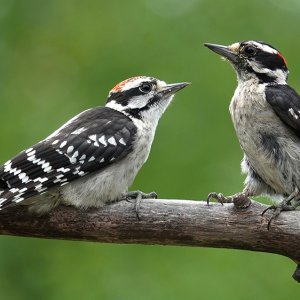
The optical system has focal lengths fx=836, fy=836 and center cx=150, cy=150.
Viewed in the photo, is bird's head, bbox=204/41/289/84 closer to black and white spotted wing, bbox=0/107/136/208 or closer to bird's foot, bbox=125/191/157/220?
black and white spotted wing, bbox=0/107/136/208

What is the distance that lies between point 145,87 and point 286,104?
38.3 inches

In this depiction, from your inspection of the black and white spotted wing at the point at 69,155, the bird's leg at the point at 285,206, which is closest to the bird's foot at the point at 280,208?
the bird's leg at the point at 285,206

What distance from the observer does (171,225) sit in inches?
203

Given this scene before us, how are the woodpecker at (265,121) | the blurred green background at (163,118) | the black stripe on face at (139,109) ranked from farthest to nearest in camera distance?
the blurred green background at (163,118), the black stripe on face at (139,109), the woodpecker at (265,121)

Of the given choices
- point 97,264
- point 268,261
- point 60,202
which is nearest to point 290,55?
point 268,261

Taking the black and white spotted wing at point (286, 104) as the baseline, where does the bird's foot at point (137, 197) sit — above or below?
below

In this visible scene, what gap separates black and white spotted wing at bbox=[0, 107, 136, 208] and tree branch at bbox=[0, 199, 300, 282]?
261mm

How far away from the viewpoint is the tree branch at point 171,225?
5.08 meters

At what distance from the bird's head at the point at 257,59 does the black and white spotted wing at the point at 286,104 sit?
155 mm

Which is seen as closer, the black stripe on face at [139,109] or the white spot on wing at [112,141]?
the white spot on wing at [112,141]

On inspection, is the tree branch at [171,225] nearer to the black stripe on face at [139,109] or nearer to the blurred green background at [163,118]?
the black stripe on face at [139,109]

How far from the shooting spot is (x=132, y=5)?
26.9 ft

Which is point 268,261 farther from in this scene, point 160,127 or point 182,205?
point 182,205

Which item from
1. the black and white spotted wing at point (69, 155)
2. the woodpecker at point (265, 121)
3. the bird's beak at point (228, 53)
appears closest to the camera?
the black and white spotted wing at point (69, 155)
